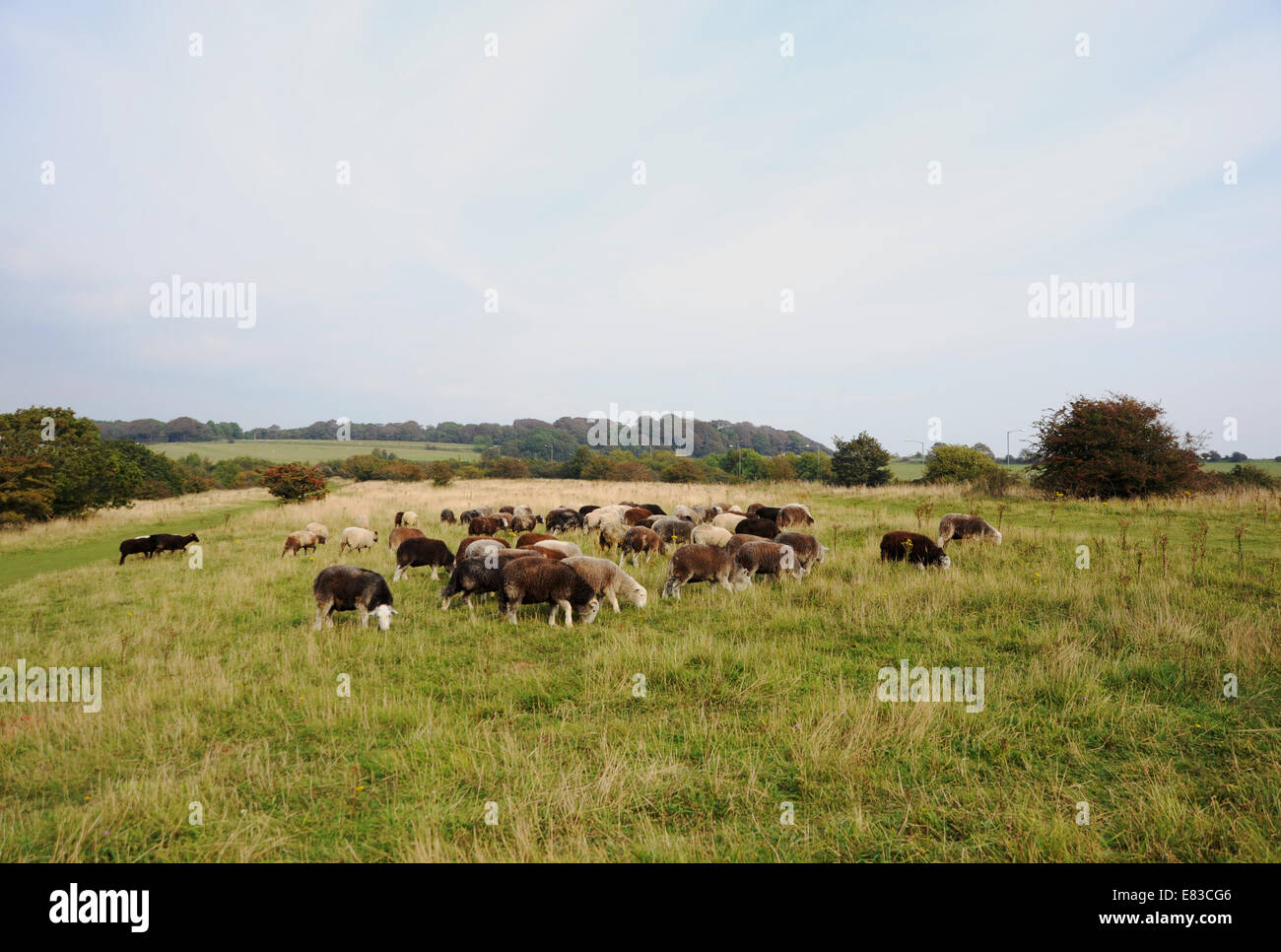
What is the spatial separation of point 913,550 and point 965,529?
11.6 feet

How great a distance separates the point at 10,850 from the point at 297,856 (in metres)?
2.03

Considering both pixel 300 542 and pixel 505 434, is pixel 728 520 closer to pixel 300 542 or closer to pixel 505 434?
pixel 300 542

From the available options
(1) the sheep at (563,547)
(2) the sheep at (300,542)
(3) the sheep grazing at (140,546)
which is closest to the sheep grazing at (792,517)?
(1) the sheep at (563,547)

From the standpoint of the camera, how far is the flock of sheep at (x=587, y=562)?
9.54 meters

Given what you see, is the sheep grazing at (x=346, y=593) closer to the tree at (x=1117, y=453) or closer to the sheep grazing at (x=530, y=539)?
the sheep grazing at (x=530, y=539)

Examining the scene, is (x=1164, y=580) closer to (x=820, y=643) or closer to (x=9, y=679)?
(x=820, y=643)

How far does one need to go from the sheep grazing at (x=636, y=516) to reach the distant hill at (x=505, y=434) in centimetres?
9946

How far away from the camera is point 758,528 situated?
51.7ft

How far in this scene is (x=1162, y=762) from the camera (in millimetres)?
4816

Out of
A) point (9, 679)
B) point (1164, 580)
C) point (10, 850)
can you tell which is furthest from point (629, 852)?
point (1164, 580)

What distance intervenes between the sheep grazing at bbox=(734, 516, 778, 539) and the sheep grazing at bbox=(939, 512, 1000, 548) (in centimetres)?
456

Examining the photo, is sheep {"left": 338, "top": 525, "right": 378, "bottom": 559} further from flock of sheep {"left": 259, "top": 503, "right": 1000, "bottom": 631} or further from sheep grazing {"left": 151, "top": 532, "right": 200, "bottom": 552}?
sheep grazing {"left": 151, "top": 532, "right": 200, "bottom": 552}

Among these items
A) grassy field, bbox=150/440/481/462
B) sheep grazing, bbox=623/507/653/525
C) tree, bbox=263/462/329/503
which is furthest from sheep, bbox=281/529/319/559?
grassy field, bbox=150/440/481/462

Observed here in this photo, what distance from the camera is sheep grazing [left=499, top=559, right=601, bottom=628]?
31.2ft
